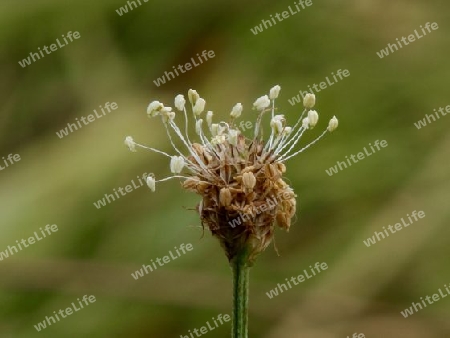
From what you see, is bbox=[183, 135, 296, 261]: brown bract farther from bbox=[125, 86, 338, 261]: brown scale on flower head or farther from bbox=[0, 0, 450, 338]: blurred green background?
bbox=[0, 0, 450, 338]: blurred green background

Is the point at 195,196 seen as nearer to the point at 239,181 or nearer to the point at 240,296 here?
the point at 239,181

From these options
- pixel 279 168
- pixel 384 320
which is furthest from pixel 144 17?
pixel 279 168

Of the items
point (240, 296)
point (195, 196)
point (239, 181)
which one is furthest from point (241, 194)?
point (195, 196)

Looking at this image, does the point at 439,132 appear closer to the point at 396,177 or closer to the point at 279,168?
the point at 396,177

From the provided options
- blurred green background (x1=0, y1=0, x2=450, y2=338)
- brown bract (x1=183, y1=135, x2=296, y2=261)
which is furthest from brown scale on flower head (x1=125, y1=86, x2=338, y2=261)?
blurred green background (x1=0, y1=0, x2=450, y2=338)

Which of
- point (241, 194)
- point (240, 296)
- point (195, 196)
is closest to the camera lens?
point (240, 296)

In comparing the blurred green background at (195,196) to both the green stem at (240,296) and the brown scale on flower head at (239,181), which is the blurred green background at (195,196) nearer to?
the brown scale on flower head at (239,181)

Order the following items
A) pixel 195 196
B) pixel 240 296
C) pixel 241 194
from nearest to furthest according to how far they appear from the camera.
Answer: pixel 240 296
pixel 241 194
pixel 195 196
